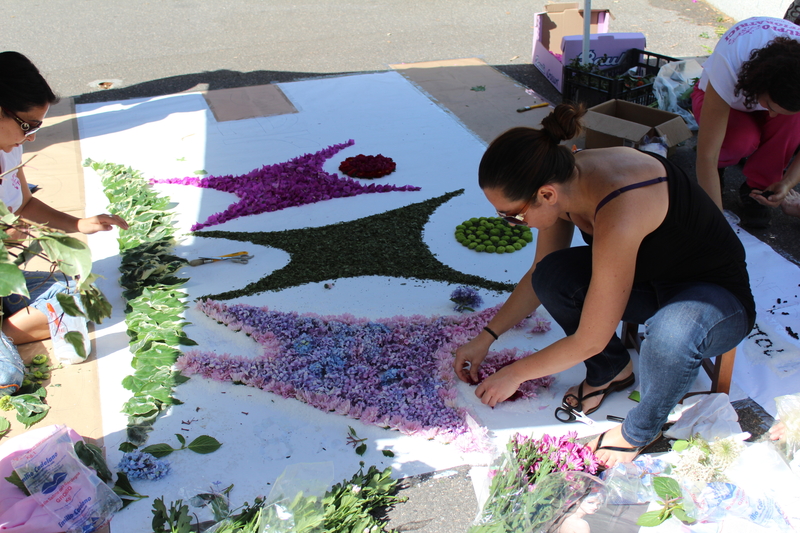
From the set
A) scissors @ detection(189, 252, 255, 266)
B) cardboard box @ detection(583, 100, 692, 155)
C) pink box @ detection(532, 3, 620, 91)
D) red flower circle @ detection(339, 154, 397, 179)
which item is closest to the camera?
scissors @ detection(189, 252, 255, 266)

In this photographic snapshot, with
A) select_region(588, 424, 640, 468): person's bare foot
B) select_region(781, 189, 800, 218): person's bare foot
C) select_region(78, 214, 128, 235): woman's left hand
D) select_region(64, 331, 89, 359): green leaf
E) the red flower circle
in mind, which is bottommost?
select_region(588, 424, 640, 468): person's bare foot

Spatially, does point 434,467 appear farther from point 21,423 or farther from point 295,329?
point 21,423

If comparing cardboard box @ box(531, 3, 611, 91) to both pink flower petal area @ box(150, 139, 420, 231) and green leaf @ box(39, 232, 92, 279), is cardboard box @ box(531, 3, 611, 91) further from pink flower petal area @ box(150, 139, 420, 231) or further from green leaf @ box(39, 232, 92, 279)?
green leaf @ box(39, 232, 92, 279)

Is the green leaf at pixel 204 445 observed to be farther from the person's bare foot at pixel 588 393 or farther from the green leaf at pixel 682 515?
the green leaf at pixel 682 515

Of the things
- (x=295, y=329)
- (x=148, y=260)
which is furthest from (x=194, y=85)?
(x=295, y=329)

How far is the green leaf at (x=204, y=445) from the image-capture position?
209 cm

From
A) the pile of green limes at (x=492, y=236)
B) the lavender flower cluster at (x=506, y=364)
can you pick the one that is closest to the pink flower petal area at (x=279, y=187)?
the pile of green limes at (x=492, y=236)

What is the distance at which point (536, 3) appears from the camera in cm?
875

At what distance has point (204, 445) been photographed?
6.87 feet

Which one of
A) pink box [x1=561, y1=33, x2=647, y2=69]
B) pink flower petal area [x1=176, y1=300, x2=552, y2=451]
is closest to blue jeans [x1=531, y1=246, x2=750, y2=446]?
pink flower petal area [x1=176, y1=300, x2=552, y2=451]

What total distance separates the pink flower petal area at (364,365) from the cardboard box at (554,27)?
3841 mm

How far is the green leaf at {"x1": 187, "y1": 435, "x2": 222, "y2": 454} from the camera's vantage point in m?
2.09

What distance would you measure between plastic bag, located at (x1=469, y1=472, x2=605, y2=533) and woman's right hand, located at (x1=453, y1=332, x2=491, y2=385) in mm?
575

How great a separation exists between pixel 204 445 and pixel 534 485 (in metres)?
1.12
